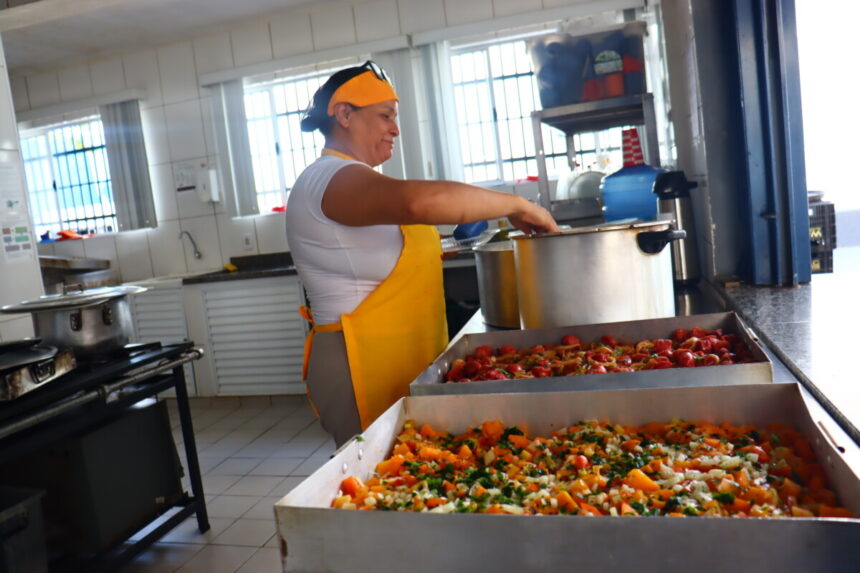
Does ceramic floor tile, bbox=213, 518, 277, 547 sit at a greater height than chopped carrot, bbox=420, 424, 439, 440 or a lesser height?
lesser

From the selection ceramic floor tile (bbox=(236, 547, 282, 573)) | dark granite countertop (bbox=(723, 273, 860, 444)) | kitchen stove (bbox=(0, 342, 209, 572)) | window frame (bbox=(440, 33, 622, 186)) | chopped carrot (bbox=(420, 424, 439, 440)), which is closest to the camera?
dark granite countertop (bbox=(723, 273, 860, 444))

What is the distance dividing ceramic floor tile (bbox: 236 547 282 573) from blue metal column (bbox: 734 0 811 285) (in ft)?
6.85

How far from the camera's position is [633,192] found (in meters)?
2.32

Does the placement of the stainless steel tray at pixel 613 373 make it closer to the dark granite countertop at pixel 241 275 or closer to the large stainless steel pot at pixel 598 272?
the large stainless steel pot at pixel 598 272

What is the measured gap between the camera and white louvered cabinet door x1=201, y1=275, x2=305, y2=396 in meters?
4.71

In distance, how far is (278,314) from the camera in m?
4.74

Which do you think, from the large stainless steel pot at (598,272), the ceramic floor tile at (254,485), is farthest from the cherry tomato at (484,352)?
the ceramic floor tile at (254,485)

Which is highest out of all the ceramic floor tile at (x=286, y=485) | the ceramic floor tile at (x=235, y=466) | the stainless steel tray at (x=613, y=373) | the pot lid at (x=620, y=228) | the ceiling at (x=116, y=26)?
the ceiling at (x=116, y=26)

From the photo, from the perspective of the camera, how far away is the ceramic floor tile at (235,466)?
12.1 feet

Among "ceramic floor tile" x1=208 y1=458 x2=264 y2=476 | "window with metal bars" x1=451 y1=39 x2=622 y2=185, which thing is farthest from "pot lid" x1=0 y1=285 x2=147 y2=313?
"window with metal bars" x1=451 y1=39 x2=622 y2=185

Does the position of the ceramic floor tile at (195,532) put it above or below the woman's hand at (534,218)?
below

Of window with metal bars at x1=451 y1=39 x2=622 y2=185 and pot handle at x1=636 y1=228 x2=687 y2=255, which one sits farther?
window with metal bars at x1=451 y1=39 x2=622 y2=185

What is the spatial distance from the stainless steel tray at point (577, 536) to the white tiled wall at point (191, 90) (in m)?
4.43

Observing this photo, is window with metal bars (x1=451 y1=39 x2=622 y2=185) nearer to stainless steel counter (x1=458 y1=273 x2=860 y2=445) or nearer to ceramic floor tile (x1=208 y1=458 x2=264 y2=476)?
ceramic floor tile (x1=208 y1=458 x2=264 y2=476)
